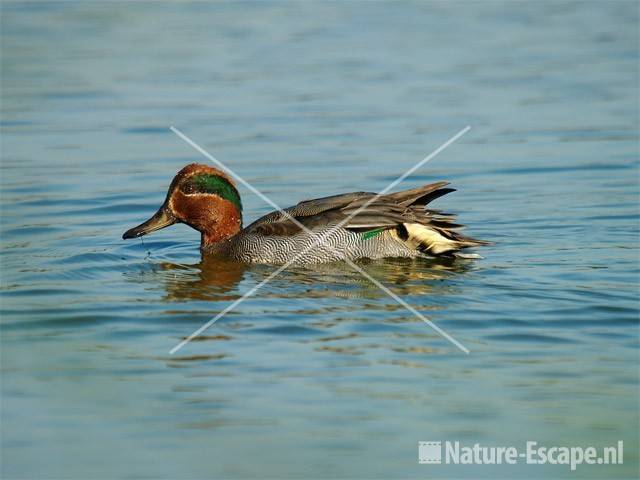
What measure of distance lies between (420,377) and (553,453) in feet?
3.51

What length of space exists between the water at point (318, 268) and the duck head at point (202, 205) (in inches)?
13.3

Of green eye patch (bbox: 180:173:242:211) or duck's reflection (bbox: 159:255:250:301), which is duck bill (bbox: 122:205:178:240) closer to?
green eye patch (bbox: 180:173:242:211)

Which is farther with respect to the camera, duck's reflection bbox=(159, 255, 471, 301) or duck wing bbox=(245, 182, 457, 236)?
duck wing bbox=(245, 182, 457, 236)

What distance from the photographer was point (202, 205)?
936 centimetres

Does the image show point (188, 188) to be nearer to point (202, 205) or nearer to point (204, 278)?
point (202, 205)

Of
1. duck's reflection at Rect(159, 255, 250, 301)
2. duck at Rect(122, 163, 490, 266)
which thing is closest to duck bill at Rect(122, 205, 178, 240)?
duck's reflection at Rect(159, 255, 250, 301)

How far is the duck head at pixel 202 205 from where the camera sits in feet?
30.6

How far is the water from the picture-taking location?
5398 mm

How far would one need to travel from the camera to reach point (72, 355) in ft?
21.2

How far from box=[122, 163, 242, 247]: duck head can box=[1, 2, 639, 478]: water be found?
34cm

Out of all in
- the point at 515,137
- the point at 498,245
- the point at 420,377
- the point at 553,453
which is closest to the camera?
the point at 553,453

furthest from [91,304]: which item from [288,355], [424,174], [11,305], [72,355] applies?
[424,174]

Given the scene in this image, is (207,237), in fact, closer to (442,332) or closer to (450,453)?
(442,332)

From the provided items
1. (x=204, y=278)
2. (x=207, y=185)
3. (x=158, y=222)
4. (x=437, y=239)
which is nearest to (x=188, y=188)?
(x=207, y=185)
